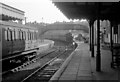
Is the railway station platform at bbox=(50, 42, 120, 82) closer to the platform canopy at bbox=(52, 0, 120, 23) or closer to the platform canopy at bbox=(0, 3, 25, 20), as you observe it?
the platform canopy at bbox=(52, 0, 120, 23)

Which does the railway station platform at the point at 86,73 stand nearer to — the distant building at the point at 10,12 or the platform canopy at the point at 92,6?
the platform canopy at the point at 92,6

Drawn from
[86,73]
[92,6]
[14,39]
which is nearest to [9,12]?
[14,39]

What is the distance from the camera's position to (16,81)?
12195mm

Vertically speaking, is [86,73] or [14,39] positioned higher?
[14,39]

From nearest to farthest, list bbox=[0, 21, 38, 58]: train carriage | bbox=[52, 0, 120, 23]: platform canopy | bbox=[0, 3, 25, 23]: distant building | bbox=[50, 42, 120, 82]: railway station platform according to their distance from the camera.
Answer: bbox=[50, 42, 120, 82]: railway station platform < bbox=[52, 0, 120, 23]: platform canopy < bbox=[0, 21, 38, 58]: train carriage < bbox=[0, 3, 25, 23]: distant building

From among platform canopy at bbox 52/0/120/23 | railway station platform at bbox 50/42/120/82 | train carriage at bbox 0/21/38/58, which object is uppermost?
platform canopy at bbox 52/0/120/23

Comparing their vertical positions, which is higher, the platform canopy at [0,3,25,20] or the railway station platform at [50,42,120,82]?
the platform canopy at [0,3,25,20]

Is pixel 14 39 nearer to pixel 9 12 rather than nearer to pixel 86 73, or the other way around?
pixel 86 73

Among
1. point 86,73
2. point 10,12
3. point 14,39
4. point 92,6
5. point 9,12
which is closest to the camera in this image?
point 86,73

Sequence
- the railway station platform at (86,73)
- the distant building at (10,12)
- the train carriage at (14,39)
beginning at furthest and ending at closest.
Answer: the distant building at (10,12)
the train carriage at (14,39)
the railway station platform at (86,73)

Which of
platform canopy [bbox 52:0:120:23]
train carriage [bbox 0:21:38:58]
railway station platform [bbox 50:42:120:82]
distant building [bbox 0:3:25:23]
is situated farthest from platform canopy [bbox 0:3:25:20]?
railway station platform [bbox 50:42:120:82]

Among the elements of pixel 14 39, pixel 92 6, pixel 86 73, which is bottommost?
pixel 86 73

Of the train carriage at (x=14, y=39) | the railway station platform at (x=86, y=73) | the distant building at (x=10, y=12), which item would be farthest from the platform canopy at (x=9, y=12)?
the railway station platform at (x=86, y=73)

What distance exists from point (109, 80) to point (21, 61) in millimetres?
10669
